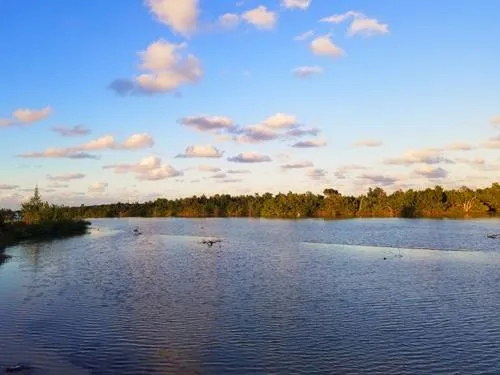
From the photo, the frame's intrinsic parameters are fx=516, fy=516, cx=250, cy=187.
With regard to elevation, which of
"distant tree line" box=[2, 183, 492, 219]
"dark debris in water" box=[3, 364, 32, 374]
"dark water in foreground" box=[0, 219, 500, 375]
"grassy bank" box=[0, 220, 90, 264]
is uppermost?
"distant tree line" box=[2, 183, 492, 219]

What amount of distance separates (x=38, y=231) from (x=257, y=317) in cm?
6674

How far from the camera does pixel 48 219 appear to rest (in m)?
86.3

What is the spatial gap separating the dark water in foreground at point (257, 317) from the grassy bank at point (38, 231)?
2811cm

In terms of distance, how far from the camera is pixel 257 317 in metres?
21.5

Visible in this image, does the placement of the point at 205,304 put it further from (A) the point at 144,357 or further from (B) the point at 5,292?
(B) the point at 5,292

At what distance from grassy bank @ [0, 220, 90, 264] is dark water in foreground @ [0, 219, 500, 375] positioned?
2811cm

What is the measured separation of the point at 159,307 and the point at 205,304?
2.16 m

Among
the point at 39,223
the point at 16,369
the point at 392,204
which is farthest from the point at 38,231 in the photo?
the point at 392,204

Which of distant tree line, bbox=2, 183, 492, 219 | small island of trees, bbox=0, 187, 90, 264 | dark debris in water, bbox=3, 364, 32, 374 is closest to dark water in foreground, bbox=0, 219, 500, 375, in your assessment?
dark debris in water, bbox=3, 364, 32, 374

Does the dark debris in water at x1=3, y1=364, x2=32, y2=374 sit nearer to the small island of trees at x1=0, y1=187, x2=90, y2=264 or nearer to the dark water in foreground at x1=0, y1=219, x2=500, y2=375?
the dark water in foreground at x1=0, y1=219, x2=500, y2=375

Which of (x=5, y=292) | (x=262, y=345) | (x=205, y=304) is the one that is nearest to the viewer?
(x=262, y=345)

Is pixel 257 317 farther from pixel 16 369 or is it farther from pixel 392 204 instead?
pixel 392 204

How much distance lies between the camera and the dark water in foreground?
15.7 metres

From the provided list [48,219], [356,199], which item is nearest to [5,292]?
[48,219]
